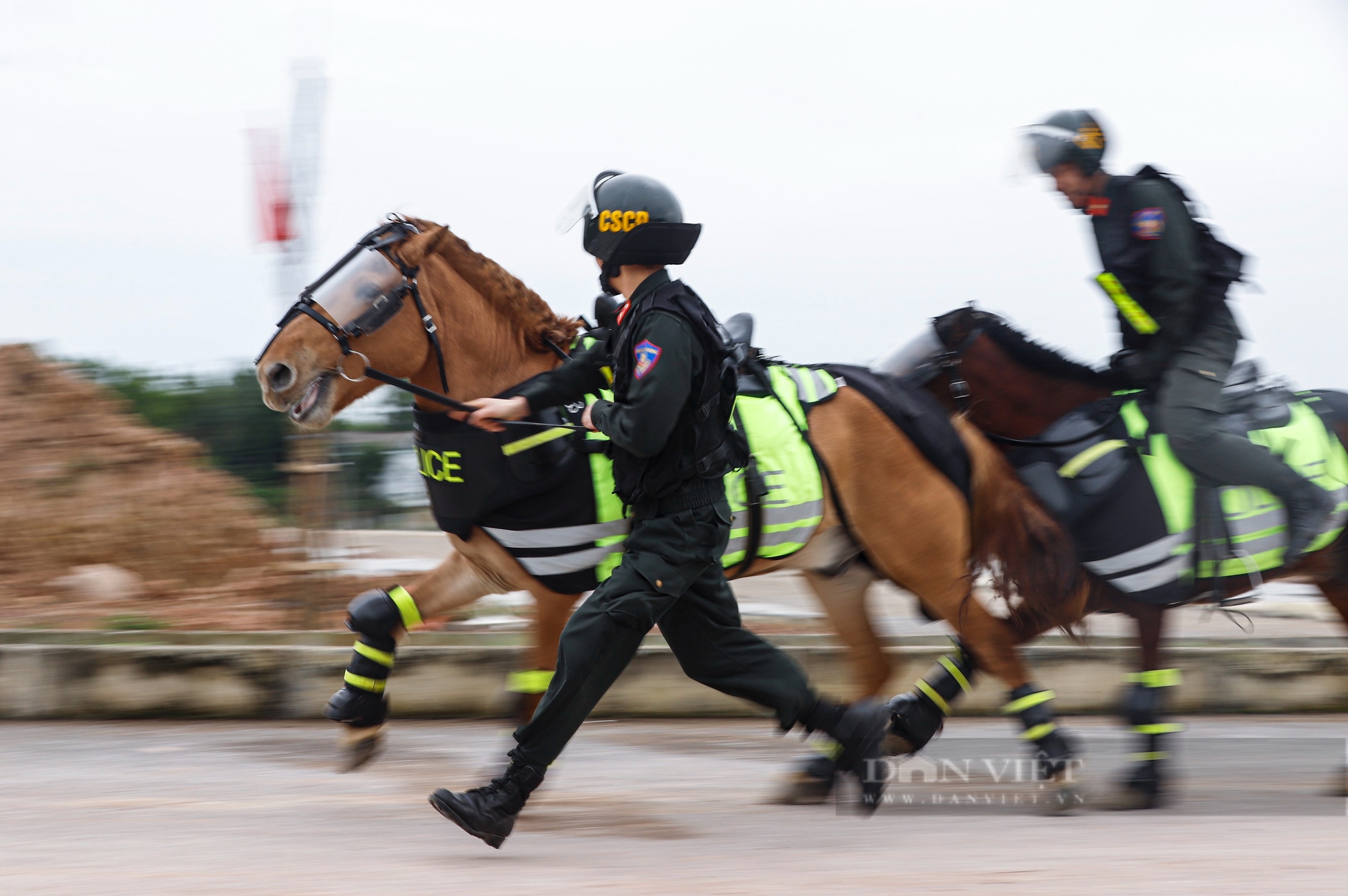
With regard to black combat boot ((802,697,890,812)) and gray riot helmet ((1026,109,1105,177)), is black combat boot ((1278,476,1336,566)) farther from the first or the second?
black combat boot ((802,697,890,812))

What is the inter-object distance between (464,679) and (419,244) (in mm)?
2691

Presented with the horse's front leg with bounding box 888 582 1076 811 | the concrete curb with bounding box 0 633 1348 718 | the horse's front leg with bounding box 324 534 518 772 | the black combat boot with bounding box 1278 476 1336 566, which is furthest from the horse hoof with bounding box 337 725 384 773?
the black combat boot with bounding box 1278 476 1336 566

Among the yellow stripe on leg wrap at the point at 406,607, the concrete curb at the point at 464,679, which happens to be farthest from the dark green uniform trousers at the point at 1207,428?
the yellow stripe on leg wrap at the point at 406,607

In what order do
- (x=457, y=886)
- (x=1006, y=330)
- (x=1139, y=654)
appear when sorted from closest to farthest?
(x=457, y=886) < (x=1139, y=654) < (x=1006, y=330)

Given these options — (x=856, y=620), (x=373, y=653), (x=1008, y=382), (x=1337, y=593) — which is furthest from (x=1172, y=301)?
(x=373, y=653)

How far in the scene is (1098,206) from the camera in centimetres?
530

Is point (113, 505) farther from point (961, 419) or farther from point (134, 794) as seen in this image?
point (961, 419)

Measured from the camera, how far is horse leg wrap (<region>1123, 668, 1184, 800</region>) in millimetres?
4883

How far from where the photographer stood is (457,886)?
346cm

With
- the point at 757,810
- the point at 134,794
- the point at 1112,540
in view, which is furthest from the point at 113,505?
the point at 1112,540

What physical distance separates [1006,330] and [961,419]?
46cm

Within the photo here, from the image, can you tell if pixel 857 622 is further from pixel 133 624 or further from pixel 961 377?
pixel 133 624

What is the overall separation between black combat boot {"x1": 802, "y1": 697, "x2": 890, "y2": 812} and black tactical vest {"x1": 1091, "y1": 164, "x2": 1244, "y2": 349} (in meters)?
2.22

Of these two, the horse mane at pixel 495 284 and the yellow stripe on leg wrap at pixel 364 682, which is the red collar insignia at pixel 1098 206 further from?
the yellow stripe on leg wrap at pixel 364 682
